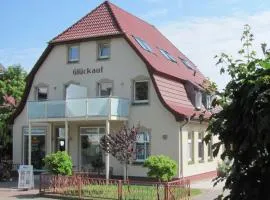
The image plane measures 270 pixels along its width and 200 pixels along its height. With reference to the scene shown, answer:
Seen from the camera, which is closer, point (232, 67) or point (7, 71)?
point (232, 67)

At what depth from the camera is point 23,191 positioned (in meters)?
20.8

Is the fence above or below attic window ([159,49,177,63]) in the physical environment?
below

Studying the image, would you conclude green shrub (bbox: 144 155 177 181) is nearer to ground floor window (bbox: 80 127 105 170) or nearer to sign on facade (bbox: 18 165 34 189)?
sign on facade (bbox: 18 165 34 189)

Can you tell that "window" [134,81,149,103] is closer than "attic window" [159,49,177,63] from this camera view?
Yes

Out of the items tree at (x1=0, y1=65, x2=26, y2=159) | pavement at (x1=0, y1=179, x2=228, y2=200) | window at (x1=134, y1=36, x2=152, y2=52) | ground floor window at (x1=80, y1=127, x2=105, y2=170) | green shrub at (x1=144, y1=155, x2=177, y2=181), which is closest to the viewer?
green shrub at (x1=144, y1=155, x2=177, y2=181)

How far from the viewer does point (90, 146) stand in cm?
2741

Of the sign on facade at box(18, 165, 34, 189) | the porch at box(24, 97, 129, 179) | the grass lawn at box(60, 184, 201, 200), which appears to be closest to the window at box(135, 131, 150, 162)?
the porch at box(24, 97, 129, 179)

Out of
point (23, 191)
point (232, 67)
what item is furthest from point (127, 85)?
point (232, 67)

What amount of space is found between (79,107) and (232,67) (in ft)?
68.9

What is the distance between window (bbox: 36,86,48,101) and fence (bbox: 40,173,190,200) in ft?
34.5

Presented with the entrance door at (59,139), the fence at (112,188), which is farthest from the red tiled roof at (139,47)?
the fence at (112,188)

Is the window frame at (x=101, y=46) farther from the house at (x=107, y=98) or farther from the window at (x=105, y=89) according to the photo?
the window at (x=105, y=89)

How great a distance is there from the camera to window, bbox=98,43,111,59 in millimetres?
27266

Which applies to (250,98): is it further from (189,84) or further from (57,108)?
(189,84)
